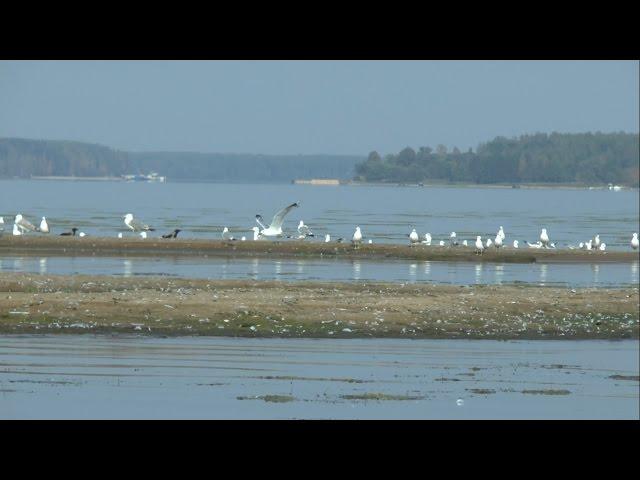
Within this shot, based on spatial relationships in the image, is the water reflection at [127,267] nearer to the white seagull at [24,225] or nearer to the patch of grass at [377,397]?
the white seagull at [24,225]

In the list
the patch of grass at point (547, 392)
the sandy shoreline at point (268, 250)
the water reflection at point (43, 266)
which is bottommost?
the patch of grass at point (547, 392)

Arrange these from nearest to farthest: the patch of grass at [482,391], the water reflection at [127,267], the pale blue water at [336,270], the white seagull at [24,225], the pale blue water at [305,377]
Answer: the pale blue water at [305,377]
the patch of grass at [482,391]
the water reflection at [127,267]
the pale blue water at [336,270]
the white seagull at [24,225]

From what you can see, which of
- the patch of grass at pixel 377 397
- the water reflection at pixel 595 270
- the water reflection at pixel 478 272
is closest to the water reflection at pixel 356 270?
the water reflection at pixel 478 272

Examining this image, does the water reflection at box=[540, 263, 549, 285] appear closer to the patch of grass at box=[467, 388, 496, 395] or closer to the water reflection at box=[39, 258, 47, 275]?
the water reflection at box=[39, 258, 47, 275]

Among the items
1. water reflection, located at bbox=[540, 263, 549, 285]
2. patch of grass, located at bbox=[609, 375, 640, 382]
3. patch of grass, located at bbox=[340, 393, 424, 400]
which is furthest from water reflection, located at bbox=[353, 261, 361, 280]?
patch of grass, located at bbox=[340, 393, 424, 400]

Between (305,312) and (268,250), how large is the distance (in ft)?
57.2

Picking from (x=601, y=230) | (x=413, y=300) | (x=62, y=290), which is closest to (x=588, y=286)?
(x=413, y=300)

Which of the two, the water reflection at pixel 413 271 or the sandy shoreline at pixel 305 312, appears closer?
the sandy shoreline at pixel 305 312

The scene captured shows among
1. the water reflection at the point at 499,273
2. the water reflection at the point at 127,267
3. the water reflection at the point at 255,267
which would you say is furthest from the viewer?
the water reflection at the point at 255,267

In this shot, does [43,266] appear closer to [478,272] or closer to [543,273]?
[478,272]

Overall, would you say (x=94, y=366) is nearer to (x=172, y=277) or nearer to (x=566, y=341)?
(x=566, y=341)

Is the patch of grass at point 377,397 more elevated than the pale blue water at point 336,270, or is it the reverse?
the pale blue water at point 336,270

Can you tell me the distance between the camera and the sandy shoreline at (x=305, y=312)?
65.7 feet

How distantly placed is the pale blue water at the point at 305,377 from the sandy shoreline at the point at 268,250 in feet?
58.4
